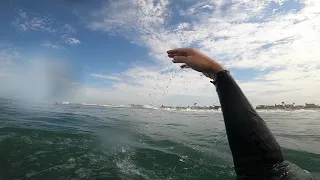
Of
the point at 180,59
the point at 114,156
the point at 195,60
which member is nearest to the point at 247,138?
the point at 195,60

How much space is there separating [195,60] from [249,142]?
964 mm

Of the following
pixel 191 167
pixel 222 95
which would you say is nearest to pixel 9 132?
pixel 191 167

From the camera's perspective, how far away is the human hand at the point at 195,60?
8.45 ft

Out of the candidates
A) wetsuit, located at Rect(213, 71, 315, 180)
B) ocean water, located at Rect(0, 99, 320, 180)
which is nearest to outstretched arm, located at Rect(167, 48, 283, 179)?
wetsuit, located at Rect(213, 71, 315, 180)

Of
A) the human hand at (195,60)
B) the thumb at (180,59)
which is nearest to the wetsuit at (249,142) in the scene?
the human hand at (195,60)

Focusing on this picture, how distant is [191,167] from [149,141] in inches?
152

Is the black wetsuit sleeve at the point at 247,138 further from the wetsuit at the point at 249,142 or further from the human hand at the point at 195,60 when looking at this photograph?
the human hand at the point at 195,60

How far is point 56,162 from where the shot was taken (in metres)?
7.25

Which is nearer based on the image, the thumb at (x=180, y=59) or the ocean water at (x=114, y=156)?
the thumb at (x=180, y=59)

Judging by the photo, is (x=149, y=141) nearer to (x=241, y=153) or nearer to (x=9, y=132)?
(x=9, y=132)

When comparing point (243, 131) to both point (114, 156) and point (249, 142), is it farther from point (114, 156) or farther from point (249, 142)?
point (114, 156)

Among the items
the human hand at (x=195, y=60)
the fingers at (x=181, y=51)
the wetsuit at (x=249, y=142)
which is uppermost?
the fingers at (x=181, y=51)

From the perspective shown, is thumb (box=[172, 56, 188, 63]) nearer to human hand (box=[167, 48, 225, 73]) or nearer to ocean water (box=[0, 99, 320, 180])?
human hand (box=[167, 48, 225, 73])

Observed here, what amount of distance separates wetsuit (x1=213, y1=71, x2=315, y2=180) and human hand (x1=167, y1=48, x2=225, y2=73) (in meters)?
0.25
